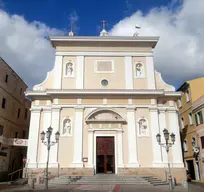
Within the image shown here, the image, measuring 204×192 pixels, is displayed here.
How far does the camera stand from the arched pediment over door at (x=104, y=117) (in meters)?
21.9

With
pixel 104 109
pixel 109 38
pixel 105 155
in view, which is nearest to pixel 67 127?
Result: pixel 104 109

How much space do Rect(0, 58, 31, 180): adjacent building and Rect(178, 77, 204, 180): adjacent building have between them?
18.6 m

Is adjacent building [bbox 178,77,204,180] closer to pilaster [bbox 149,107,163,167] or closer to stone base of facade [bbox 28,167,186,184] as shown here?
pilaster [bbox 149,107,163,167]

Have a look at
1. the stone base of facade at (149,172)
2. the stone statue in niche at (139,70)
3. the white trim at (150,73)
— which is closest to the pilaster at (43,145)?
the stone base of facade at (149,172)

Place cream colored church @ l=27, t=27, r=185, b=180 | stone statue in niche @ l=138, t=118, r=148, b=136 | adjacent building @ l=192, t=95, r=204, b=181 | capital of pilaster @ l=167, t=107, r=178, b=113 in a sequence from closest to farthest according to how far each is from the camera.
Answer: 1. cream colored church @ l=27, t=27, r=185, b=180
2. stone statue in niche @ l=138, t=118, r=148, b=136
3. capital of pilaster @ l=167, t=107, r=178, b=113
4. adjacent building @ l=192, t=95, r=204, b=181

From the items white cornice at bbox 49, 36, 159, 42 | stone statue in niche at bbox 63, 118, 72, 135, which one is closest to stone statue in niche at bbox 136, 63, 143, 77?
white cornice at bbox 49, 36, 159, 42

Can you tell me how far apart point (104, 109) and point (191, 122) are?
12.1m

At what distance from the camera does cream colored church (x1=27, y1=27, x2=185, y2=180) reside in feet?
68.9

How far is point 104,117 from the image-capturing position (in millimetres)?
22297

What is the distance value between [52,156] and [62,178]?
2820mm

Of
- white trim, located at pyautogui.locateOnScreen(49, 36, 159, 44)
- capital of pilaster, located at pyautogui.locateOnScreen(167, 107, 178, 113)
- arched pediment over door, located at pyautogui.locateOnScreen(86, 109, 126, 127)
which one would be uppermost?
white trim, located at pyautogui.locateOnScreen(49, 36, 159, 44)

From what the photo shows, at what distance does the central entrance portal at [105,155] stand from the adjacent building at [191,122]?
9.93 meters

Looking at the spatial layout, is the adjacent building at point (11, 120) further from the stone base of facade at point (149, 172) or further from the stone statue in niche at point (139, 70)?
the stone statue in niche at point (139, 70)

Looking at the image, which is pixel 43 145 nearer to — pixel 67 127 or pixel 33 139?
pixel 33 139
